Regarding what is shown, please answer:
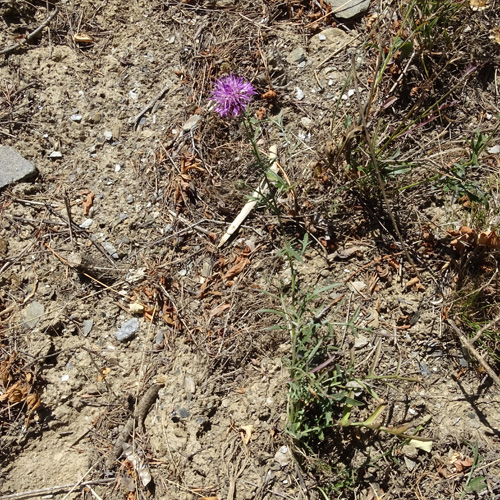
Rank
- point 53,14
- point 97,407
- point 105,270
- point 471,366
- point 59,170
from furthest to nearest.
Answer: point 53,14 < point 59,170 < point 105,270 < point 97,407 < point 471,366

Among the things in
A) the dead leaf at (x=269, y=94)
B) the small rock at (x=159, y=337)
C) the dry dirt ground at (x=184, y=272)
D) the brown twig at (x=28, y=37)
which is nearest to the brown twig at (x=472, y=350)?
the dry dirt ground at (x=184, y=272)

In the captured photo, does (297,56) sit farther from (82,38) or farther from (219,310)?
(219,310)

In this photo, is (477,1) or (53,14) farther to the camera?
(53,14)

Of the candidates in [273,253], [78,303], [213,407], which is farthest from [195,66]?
[213,407]

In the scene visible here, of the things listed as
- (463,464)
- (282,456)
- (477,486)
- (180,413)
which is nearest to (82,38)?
(180,413)

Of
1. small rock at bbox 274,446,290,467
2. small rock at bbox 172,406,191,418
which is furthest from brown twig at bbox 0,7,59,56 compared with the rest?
small rock at bbox 274,446,290,467

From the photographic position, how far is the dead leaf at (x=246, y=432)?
2436 mm

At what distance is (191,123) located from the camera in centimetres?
295

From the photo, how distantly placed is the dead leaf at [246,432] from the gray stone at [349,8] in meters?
2.52

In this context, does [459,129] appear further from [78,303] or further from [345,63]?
[78,303]

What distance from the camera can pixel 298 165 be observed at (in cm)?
282

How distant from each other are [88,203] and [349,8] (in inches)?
80.4

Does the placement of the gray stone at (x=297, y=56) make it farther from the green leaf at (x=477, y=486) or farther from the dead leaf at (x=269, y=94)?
the green leaf at (x=477, y=486)

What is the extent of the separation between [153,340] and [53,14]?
92.3 inches
